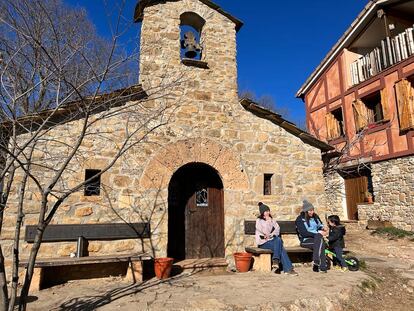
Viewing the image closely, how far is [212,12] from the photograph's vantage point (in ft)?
21.6

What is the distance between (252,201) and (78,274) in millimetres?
3225

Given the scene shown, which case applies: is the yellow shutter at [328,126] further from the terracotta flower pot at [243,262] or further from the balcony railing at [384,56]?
the terracotta flower pot at [243,262]

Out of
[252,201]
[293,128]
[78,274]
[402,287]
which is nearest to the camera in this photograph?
[78,274]

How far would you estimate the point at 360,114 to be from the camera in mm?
11438

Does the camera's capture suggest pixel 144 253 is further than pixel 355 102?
No

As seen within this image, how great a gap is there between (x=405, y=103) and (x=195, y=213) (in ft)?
25.9

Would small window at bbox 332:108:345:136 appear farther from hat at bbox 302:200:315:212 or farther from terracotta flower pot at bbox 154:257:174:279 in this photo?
terracotta flower pot at bbox 154:257:174:279

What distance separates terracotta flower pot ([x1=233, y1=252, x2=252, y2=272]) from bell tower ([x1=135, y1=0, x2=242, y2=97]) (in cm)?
313

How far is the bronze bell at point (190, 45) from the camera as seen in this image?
250 inches

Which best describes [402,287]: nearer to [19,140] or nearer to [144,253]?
[144,253]

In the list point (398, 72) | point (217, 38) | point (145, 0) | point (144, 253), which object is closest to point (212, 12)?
point (217, 38)

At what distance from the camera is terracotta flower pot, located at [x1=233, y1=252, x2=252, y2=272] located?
5332 mm

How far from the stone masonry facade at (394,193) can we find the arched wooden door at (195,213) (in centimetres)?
687

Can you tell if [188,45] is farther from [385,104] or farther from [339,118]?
[339,118]
